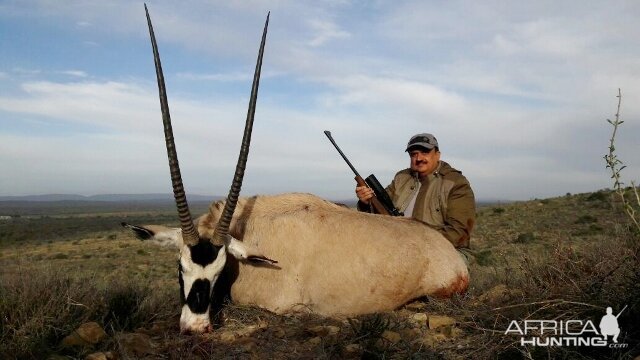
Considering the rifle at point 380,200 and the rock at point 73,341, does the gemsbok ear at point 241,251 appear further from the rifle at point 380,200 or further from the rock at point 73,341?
the rifle at point 380,200

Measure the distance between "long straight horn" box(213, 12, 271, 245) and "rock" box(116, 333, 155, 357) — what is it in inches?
41.7

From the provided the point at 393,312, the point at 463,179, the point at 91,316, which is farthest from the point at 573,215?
the point at 91,316

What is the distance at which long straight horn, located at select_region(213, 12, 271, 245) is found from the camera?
15.3 feet

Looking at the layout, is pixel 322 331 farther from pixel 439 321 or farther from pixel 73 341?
pixel 73 341

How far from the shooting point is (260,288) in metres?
4.91

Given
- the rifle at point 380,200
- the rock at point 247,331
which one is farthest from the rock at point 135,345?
the rifle at point 380,200

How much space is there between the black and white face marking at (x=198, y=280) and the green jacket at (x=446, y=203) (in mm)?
2584

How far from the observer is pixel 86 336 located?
4.05 m

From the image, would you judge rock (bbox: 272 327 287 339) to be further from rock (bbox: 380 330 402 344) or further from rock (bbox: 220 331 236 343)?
rock (bbox: 380 330 402 344)

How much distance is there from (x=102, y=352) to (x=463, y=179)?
4194 mm

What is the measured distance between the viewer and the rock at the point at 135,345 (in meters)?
3.76

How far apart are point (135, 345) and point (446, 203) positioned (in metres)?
3.72

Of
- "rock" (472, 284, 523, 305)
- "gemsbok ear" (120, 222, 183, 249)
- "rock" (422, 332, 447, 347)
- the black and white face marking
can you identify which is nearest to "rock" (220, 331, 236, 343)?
the black and white face marking

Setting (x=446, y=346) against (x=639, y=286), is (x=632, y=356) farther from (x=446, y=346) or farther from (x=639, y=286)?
(x=446, y=346)
